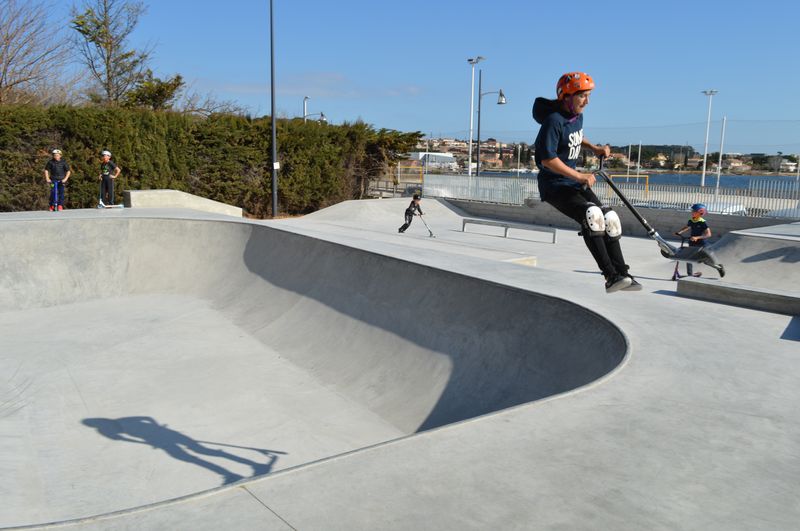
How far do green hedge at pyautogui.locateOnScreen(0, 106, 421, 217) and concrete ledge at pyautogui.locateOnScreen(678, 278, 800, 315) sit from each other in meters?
18.0

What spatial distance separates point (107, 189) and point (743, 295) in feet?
50.1

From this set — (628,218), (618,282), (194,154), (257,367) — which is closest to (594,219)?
(618,282)

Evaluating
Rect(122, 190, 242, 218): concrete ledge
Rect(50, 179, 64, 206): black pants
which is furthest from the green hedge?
Rect(50, 179, 64, 206): black pants

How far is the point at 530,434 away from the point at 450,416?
7.95 ft

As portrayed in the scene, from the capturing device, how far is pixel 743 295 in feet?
21.1

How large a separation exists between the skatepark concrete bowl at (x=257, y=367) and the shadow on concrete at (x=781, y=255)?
7.36m

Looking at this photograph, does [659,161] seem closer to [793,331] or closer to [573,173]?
[793,331]

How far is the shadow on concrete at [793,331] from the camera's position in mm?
5242

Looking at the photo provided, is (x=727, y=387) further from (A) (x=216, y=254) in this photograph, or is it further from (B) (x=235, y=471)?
(A) (x=216, y=254)

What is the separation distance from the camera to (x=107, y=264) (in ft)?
40.0

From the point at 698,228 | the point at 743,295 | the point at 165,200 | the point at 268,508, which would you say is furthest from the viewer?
the point at 165,200

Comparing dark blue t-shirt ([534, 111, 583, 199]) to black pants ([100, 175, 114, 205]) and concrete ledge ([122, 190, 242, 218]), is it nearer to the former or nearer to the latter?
black pants ([100, 175, 114, 205])

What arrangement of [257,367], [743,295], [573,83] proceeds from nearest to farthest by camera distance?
[573,83] → [743,295] → [257,367]

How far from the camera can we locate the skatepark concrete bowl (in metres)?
5.02
